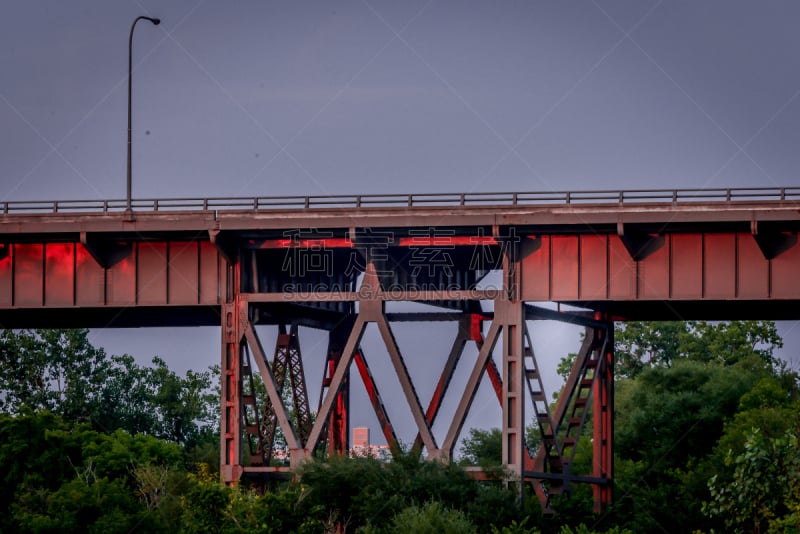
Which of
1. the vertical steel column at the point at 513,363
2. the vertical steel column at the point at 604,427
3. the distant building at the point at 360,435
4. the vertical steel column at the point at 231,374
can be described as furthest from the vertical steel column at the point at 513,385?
the distant building at the point at 360,435

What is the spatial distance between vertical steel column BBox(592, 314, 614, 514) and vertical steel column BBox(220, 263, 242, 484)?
49.4 feet

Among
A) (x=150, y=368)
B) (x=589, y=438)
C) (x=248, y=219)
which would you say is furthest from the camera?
(x=150, y=368)

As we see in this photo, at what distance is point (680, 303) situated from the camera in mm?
58406

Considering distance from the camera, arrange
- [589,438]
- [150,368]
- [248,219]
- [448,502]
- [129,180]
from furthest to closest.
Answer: [150,368] < [589,438] < [129,180] < [248,219] < [448,502]

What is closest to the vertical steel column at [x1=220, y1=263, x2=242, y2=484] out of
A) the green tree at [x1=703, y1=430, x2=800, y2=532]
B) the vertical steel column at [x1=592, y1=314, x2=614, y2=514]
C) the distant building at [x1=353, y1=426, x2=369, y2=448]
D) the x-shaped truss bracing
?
the x-shaped truss bracing

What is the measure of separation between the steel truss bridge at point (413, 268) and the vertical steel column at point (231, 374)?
0.20 ft

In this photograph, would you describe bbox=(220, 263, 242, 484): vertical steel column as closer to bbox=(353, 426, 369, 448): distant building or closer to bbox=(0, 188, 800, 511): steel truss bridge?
bbox=(0, 188, 800, 511): steel truss bridge

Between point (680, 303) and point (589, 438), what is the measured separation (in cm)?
3895

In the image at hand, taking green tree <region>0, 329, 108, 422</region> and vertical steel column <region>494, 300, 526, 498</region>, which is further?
green tree <region>0, 329, 108, 422</region>

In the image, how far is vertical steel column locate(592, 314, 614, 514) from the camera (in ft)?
204

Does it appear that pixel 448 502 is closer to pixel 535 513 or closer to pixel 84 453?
pixel 535 513

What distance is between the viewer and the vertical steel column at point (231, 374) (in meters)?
56.3

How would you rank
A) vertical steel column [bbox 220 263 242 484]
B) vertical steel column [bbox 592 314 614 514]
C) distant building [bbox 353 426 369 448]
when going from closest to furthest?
1. vertical steel column [bbox 220 263 242 484]
2. vertical steel column [bbox 592 314 614 514]
3. distant building [bbox 353 426 369 448]

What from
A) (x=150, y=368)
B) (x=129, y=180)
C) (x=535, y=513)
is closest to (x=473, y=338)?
(x=535, y=513)
